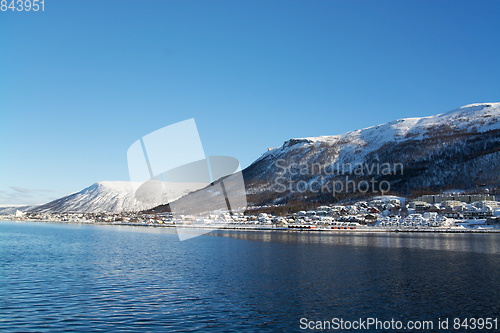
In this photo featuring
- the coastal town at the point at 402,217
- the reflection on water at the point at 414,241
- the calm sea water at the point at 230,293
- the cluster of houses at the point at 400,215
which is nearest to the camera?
the calm sea water at the point at 230,293

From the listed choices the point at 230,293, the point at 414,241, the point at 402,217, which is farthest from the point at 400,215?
the point at 230,293

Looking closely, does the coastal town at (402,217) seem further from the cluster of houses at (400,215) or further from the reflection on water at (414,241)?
the reflection on water at (414,241)

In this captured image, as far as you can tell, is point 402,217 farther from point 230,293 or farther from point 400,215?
point 230,293

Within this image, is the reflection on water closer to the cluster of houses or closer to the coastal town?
the coastal town

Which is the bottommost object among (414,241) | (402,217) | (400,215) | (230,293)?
(414,241)

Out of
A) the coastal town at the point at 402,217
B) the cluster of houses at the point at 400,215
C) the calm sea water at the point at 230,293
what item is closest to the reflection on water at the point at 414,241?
the calm sea water at the point at 230,293

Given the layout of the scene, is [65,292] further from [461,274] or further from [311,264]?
[461,274]

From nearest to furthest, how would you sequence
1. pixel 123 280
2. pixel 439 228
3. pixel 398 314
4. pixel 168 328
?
1. pixel 168 328
2. pixel 398 314
3. pixel 123 280
4. pixel 439 228

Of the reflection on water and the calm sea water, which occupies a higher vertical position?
the calm sea water

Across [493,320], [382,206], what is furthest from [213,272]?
[382,206]

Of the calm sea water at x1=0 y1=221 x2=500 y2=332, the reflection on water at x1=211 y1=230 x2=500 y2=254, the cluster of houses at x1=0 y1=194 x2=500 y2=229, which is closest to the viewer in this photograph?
the calm sea water at x1=0 y1=221 x2=500 y2=332

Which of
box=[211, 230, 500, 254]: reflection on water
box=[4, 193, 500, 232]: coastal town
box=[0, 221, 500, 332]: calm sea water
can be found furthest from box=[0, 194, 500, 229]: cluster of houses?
box=[0, 221, 500, 332]: calm sea water

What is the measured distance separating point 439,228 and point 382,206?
5591cm

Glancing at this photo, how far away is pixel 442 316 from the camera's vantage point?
22.1 m
